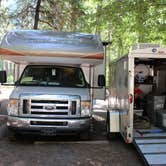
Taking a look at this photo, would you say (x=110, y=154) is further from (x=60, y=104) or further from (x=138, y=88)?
(x=138, y=88)

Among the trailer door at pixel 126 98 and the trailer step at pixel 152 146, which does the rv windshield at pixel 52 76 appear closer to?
the trailer door at pixel 126 98

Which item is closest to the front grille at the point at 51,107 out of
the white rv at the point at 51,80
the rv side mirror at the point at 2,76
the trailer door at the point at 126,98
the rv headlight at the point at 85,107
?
the white rv at the point at 51,80

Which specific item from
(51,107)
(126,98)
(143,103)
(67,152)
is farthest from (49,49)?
(143,103)

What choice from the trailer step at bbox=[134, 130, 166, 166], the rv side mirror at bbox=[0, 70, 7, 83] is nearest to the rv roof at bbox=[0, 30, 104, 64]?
the rv side mirror at bbox=[0, 70, 7, 83]

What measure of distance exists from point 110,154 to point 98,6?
10.6 meters

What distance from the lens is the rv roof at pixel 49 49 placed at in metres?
10.6

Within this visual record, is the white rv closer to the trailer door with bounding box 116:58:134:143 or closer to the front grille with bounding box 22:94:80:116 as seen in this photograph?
the front grille with bounding box 22:94:80:116

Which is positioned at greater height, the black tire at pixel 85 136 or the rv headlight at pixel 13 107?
the rv headlight at pixel 13 107

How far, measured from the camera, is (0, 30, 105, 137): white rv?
10039 mm

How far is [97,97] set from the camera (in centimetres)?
1355

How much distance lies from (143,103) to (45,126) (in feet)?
11.1

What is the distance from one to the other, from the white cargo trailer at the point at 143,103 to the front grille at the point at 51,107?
40.3 inches

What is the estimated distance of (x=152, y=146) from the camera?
8.45 metres

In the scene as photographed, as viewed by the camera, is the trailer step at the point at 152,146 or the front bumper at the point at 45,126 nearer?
the trailer step at the point at 152,146
